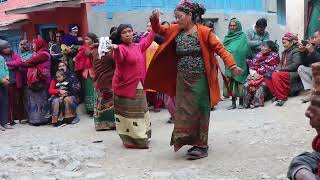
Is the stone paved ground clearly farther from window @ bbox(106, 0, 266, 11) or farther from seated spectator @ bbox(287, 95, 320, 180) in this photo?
Answer: window @ bbox(106, 0, 266, 11)

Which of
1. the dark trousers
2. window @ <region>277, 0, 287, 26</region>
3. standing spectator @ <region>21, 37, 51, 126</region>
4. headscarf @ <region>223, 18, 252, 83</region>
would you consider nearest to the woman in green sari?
headscarf @ <region>223, 18, 252, 83</region>

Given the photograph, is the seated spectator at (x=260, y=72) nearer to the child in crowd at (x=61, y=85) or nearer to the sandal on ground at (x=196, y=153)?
the child in crowd at (x=61, y=85)

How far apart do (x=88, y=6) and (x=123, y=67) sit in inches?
183

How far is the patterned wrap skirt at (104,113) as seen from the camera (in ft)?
25.7

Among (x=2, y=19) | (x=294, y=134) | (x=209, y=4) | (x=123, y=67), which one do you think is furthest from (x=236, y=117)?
(x=2, y=19)

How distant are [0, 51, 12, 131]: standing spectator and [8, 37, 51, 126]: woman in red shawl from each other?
1.49 feet

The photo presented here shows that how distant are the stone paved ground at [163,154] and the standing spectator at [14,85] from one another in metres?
1.58

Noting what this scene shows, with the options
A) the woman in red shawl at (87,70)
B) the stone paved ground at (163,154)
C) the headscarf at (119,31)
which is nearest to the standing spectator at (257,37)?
the stone paved ground at (163,154)

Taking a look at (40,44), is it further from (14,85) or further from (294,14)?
(294,14)

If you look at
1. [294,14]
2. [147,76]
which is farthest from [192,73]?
[294,14]

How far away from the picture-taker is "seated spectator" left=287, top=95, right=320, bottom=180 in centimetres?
262

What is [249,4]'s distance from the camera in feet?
45.3

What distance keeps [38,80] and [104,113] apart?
1844 millimetres

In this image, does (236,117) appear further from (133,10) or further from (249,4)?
(249,4)
